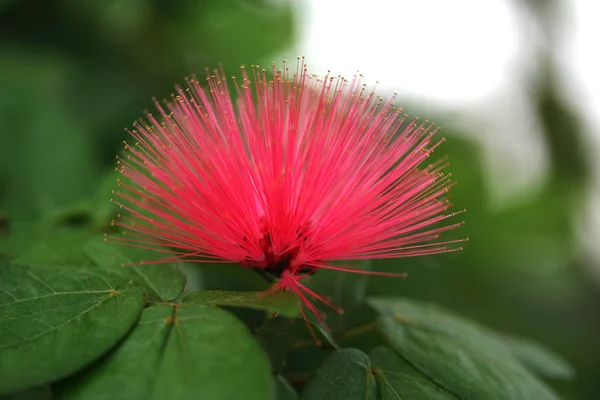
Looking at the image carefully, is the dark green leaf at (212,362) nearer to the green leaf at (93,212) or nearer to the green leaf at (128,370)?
the green leaf at (128,370)

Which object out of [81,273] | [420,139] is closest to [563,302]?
[420,139]

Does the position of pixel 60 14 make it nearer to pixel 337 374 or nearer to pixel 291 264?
pixel 291 264

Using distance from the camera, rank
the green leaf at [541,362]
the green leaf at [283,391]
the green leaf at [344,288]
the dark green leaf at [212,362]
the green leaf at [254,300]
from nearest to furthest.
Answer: the dark green leaf at [212,362], the green leaf at [254,300], the green leaf at [283,391], the green leaf at [344,288], the green leaf at [541,362]

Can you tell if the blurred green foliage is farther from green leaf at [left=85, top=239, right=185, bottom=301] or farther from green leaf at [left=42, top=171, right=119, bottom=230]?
green leaf at [left=85, top=239, right=185, bottom=301]

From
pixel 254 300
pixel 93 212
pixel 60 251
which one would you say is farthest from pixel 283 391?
pixel 93 212

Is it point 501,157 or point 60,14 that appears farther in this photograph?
point 501,157

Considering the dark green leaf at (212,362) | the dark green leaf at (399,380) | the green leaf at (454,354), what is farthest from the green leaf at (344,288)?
the dark green leaf at (212,362)
